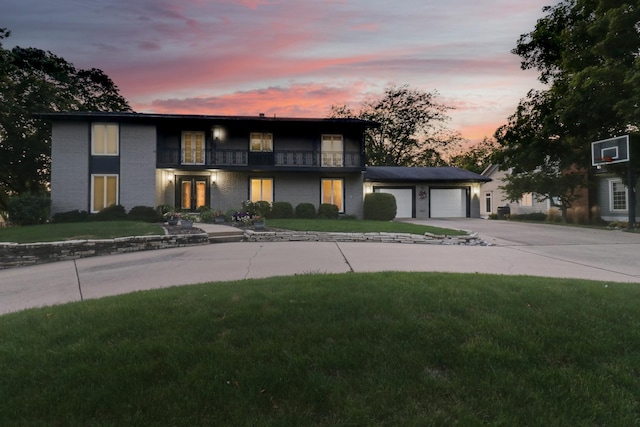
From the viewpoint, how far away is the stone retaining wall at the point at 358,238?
39.3 feet

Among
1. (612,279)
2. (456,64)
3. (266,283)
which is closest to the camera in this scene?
(266,283)

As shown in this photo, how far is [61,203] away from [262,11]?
14582 millimetres

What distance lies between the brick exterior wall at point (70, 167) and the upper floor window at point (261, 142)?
8.35m

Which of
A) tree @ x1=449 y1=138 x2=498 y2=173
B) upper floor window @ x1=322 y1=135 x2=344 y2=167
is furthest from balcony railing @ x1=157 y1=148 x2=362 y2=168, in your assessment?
tree @ x1=449 y1=138 x2=498 y2=173

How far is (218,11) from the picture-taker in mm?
11578

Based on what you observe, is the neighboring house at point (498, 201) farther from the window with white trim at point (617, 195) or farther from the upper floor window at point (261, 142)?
the upper floor window at point (261, 142)

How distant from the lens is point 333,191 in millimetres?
21703

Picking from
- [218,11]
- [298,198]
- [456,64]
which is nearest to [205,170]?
[298,198]

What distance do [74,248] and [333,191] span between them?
14051mm

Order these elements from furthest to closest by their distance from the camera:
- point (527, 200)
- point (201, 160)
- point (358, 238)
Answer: point (527, 200)
point (201, 160)
point (358, 238)

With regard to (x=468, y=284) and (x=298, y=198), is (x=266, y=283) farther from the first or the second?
(x=298, y=198)

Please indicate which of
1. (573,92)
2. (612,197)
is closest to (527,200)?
(612,197)

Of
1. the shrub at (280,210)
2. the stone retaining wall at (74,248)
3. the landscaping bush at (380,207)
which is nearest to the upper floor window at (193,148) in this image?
the shrub at (280,210)

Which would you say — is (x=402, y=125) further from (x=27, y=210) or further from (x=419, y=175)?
(x=27, y=210)
